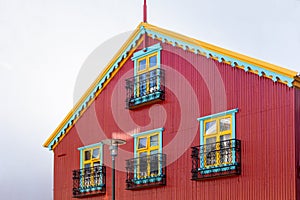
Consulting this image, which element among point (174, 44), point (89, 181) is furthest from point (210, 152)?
point (89, 181)

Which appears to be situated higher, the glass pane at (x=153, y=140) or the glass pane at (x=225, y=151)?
the glass pane at (x=153, y=140)

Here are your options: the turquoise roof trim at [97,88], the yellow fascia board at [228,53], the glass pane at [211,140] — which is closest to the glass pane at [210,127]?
the glass pane at [211,140]

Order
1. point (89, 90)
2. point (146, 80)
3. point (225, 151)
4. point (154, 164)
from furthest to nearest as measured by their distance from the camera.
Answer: point (89, 90), point (146, 80), point (154, 164), point (225, 151)

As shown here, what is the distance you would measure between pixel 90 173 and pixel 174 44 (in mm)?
6247

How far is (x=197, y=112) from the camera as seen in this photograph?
23734 mm

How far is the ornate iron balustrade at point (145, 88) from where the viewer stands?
25.0 meters

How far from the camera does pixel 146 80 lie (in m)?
25.5

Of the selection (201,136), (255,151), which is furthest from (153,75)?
(255,151)

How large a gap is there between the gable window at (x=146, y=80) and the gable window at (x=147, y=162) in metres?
1.22

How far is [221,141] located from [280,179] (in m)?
2.40

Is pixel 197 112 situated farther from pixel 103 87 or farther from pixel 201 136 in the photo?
pixel 103 87

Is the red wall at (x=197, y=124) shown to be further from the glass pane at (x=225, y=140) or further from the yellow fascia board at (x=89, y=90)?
the yellow fascia board at (x=89, y=90)

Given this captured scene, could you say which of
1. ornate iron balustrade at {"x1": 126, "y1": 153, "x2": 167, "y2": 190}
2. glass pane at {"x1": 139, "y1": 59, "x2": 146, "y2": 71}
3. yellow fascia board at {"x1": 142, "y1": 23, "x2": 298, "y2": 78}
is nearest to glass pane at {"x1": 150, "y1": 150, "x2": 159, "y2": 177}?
ornate iron balustrade at {"x1": 126, "y1": 153, "x2": 167, "y2": 190}

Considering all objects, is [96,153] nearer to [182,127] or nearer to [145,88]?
[145,88]
